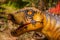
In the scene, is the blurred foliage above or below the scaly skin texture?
below

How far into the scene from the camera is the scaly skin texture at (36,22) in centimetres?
188

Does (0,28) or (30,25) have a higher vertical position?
(30,25)

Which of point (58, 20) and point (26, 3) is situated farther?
point (26, 3)

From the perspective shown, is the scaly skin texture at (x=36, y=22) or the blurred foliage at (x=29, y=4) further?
the blurred foliage at (x=29, y=4)

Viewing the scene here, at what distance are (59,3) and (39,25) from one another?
5.64ft

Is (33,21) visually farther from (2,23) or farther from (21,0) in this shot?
(21,0)

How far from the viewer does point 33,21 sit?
1883 millimetres

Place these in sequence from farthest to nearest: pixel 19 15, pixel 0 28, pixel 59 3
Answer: pixel 59 3
pixel 0 28
pixel 19 15

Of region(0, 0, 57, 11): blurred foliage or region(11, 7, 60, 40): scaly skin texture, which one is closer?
region(11, 7, 60, 40): scaly skin texture

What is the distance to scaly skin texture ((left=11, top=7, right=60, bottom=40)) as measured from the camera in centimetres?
188

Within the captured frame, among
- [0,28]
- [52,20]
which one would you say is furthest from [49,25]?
Answer: [0,28]

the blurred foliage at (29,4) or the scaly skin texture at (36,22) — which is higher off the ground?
the scaly skin texture at (36,22)

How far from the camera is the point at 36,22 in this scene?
6.17 ft

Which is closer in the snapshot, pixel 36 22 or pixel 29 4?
pixel 36 22
